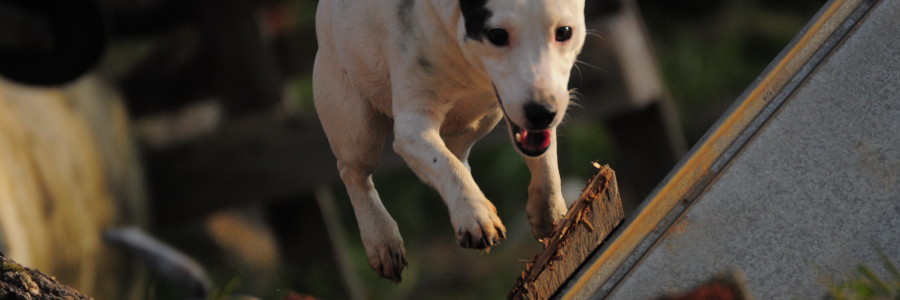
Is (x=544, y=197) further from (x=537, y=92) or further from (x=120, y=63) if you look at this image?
(x=120, y=63)

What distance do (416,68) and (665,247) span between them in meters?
0.98

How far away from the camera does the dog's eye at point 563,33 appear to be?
3.00 metres

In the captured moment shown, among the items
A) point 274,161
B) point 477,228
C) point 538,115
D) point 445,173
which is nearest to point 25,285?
point 445,173

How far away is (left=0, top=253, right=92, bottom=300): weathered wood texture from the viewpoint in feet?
12.5

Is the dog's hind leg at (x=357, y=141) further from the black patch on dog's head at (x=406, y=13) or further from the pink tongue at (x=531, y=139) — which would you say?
the pink tongue at (x=531, y=139)

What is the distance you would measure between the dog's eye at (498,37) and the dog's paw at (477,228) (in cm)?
42

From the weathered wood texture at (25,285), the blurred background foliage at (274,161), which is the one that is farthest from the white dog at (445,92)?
the blurred background foliage at (274,161)

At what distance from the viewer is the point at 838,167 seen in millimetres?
3947

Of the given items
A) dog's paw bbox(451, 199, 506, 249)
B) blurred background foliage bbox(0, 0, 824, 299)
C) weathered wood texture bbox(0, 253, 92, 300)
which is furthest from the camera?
A: blurred background foliage bbox(0, 0, 824, 299)

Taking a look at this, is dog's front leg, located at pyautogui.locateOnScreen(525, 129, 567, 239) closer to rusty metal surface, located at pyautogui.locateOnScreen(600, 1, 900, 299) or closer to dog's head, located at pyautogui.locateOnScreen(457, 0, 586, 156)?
dog's head, located at pyautogui.locateOnScreen(457, 0, 586, 156)

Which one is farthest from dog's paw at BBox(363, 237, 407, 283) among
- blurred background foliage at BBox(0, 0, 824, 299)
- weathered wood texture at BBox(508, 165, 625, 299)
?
blurred background foliage at BBox(0, 0, 824, 299)

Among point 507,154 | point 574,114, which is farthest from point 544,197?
point 507,154

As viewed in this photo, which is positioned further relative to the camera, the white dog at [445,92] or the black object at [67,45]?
the black object at [67,45]

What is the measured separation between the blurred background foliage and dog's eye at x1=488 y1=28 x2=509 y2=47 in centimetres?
373
